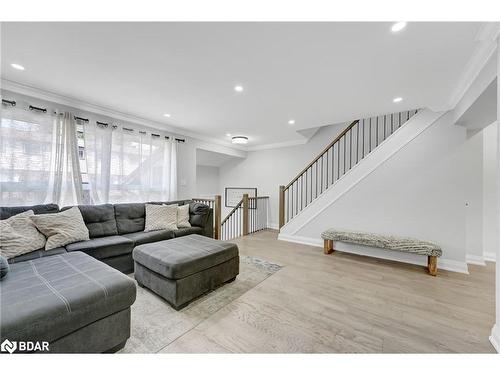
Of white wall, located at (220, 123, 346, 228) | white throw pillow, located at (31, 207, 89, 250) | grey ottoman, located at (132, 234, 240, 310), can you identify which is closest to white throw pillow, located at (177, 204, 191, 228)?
grey ottoman, located at (132, 234, 240, 310)

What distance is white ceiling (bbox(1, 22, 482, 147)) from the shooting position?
1.61m

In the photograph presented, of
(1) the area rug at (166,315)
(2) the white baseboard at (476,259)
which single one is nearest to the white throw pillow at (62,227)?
(1) the area rug at (166,315)

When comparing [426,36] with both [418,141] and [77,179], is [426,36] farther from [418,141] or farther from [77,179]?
[77,179]

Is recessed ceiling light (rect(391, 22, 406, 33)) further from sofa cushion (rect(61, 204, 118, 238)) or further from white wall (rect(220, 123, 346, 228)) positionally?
sofa cushion (rect(61, 204, 118, 238))

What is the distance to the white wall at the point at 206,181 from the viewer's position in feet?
21.5

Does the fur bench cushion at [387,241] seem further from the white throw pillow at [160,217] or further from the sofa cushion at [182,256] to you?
the white throw pillow at [160,217]

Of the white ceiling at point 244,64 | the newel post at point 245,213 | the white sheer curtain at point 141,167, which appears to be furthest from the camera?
the newel post at point 245,213

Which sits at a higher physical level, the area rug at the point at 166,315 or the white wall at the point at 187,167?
the white wall at the point at 187,167

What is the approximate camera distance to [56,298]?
1196 mm

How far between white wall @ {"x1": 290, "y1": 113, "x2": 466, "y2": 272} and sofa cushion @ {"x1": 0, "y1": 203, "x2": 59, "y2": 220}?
455cm

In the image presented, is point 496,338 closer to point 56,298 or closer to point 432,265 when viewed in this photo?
point 432,265

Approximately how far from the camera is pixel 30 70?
223 centimetres

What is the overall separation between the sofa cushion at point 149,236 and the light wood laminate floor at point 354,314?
160 centimetres
